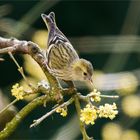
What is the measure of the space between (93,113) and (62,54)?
1.67 ft

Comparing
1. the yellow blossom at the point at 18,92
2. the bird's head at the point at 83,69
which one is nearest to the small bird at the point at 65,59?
the bird's head at the point at 83,69

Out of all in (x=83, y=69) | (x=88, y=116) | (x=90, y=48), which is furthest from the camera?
(x=90, y=48)

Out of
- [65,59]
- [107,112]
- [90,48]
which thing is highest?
[107,112]

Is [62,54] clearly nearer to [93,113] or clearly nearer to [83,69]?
[83,69]

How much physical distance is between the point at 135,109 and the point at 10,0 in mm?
1104

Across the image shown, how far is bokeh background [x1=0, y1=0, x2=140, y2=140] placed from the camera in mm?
2387

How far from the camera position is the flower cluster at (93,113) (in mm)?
1408

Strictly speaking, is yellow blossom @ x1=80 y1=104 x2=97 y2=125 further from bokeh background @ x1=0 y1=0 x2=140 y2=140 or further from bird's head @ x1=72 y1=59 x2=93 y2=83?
bokeh background @ x1=0 y1=0 x2=140 y2=140

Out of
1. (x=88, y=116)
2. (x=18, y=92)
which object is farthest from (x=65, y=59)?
(x=88, y=116)

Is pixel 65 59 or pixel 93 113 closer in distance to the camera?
pixel 93 113

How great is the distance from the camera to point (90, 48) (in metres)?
2.39

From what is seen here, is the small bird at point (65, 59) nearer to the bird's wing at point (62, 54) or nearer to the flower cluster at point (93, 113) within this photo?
the bird's wing at point (62, 54)

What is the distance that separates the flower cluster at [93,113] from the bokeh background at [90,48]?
0.81 meters

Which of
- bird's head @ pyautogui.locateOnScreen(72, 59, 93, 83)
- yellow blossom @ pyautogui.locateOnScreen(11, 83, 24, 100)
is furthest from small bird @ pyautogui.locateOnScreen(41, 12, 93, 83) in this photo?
yellow blossom @ pyautogui.locateOnScreen(11, 83, 24, 100)
